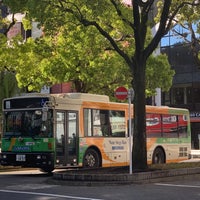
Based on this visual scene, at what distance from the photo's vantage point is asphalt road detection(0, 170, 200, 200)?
36.8 feet

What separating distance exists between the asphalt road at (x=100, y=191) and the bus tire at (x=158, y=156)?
7.84 metres

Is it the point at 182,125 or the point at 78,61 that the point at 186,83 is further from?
the point at 78,61

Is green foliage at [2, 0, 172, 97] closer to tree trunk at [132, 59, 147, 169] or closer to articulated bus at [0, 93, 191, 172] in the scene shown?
articulated bus at [0, 93, 191, 172]

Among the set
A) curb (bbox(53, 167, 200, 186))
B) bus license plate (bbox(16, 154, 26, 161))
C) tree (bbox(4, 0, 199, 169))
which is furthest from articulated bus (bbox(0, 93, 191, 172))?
tree (bbox(4, 0, 199, 169))

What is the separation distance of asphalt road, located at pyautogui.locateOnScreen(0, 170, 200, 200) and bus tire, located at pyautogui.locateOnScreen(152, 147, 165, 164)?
784 cm

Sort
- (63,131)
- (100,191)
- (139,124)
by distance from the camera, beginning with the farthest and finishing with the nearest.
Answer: (63,131) < (139,124) < (100,191)

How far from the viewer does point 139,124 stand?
1617cm

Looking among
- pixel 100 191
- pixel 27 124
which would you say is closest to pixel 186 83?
pixel 27 124

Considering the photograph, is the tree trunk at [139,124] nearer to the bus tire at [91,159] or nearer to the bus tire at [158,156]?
the bus tire at [91,159]

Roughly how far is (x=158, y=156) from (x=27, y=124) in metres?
7.86

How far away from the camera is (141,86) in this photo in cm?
1642

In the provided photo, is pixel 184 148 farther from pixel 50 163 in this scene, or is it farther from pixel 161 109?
pixel 50 163

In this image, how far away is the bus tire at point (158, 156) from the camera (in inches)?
888

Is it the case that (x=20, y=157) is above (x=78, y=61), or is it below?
below
